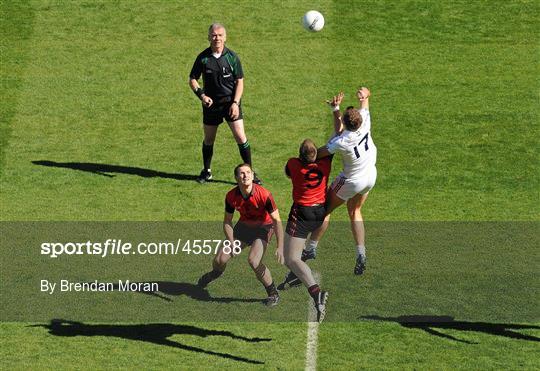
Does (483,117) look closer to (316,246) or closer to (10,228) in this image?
(316,246)

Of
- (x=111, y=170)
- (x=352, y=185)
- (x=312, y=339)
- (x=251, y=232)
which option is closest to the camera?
(x=312, y=339)

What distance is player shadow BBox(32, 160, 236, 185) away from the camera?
22703 millimetres

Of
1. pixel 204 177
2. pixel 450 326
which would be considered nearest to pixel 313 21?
pixel 204 177

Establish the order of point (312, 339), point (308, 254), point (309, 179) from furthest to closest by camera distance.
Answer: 1. point (308, 254)
2. point (309, 179)
3. point (312, 339)

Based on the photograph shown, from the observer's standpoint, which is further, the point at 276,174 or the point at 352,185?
the point at 276,174

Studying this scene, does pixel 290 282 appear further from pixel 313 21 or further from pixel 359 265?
pixel 313 21

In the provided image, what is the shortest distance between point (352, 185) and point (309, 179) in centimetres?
82

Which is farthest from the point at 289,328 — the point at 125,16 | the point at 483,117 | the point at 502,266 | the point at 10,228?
the point at 125,16

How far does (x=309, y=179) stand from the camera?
1898cm

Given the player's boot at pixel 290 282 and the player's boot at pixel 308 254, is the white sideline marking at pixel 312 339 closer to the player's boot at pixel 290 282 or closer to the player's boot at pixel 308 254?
the player's boot at pixel 290 282

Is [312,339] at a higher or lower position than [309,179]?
lower

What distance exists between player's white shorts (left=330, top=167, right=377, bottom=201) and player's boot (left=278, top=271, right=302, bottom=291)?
1305 millimetres

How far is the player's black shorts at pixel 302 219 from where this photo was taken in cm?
1915

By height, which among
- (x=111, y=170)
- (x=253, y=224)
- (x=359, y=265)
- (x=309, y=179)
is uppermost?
(x=111, y=170)
